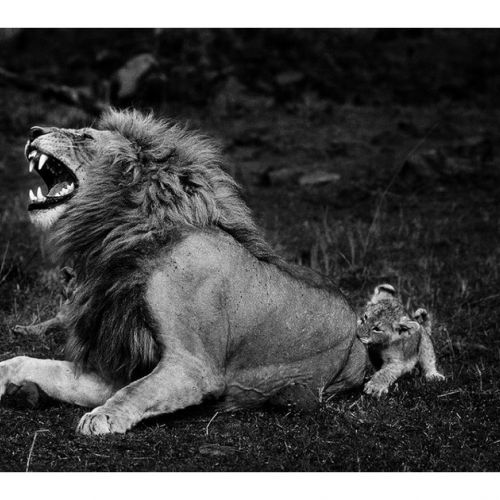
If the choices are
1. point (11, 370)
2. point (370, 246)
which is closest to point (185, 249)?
point (11, 370)

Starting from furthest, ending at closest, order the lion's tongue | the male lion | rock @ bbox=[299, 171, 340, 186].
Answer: rock @ bbox=[299, 171, 340, 186], the lion's tongue, the male lion

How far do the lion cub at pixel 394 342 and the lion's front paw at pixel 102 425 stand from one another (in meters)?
1.79

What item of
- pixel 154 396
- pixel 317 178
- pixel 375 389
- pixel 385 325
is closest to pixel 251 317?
pixel 154 396

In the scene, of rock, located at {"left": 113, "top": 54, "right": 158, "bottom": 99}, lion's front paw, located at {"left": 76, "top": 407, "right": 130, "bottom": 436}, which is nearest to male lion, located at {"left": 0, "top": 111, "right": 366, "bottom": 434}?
lion's front paw, located at {"left": 76, "top": 407, "right": 130, "bottom": 436}

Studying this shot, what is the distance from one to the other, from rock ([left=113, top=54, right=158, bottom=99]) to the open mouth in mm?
10320

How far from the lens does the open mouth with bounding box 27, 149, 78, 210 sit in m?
5.47

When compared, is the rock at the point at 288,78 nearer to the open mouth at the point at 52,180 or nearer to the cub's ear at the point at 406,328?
the cub's ear at the point at 406,328

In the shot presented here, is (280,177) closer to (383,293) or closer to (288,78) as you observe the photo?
(288,78)

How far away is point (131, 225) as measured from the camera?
5301 millimetres

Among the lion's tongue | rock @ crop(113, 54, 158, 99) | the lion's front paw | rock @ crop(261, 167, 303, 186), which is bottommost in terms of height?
the lion's front paw

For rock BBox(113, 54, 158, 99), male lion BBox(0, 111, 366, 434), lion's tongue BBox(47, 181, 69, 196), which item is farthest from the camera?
rock BBox(113, 54, 158, 99)

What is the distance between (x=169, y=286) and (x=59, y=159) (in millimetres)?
1001

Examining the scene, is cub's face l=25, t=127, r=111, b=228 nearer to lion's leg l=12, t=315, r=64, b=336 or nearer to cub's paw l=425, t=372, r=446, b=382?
lion's leg l=12, t=315, r=64, b=336

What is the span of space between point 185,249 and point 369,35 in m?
15.3
